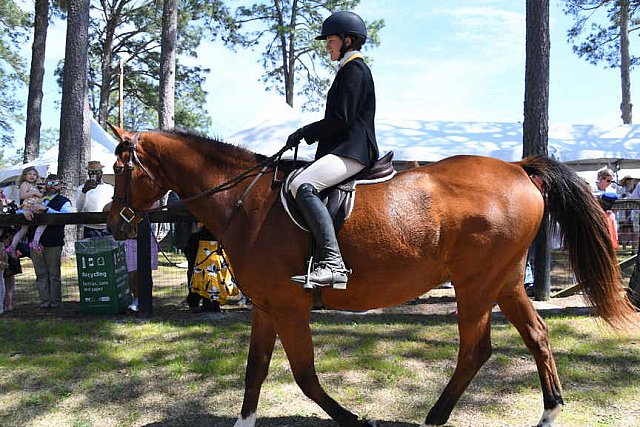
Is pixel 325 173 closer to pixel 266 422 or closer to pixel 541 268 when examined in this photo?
pixel 266 422

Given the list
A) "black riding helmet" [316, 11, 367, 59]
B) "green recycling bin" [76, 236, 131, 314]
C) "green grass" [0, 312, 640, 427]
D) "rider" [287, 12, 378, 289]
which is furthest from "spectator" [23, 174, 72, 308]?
"black riding helmet" [316, 11, 367, 59]

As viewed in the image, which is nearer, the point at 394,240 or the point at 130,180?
the point at 394,240

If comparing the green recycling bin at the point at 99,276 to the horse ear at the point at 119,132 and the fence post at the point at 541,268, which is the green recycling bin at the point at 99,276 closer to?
the horse ear at the point at 119,132

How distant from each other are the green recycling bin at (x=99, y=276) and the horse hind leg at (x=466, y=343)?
510 cm

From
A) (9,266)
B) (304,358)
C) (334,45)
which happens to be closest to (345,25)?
(334,45)

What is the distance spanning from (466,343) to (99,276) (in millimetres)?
5399

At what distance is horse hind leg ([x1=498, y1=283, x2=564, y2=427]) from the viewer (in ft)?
12.2

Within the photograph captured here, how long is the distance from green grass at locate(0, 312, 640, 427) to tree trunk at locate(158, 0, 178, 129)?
9511 millimetres

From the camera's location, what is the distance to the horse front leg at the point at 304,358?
3535 millimetres

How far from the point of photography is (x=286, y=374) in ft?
16.1

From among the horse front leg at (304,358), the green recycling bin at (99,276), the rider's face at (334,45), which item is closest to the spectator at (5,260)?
the green recycling bin at (99,276)

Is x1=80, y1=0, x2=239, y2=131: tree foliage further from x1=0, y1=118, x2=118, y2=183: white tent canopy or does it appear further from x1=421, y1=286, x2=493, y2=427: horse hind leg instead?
x1=421, y1=286, x2=493, y2=427: horse hind leg

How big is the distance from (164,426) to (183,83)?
28.2m

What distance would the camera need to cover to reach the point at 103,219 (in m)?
6.99
